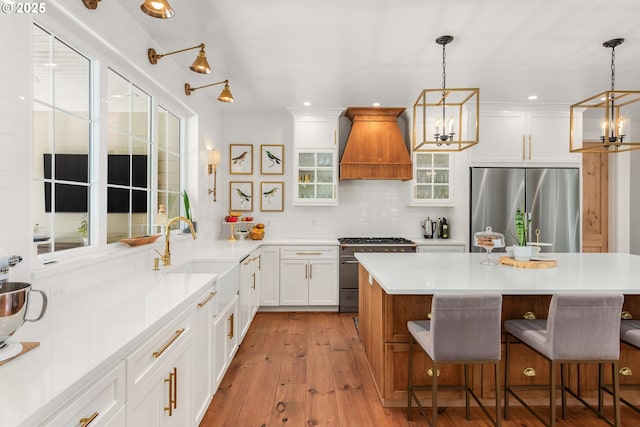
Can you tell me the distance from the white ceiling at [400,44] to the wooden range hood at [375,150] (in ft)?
1.94

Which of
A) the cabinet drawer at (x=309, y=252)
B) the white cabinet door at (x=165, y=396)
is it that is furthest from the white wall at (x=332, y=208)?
the white cabinet door at (x=165, y=396)

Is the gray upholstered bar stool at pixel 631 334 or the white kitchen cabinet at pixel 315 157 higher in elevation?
the white kitchen cabinet at pixel 315 157

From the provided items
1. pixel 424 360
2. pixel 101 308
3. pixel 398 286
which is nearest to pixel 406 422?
pixel 424 360

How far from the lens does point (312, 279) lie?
457 centimetres

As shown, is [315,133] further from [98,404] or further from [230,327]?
[98,404]

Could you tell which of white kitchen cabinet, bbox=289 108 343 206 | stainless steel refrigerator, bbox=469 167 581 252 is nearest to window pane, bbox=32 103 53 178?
white kitchen cabinet, bbox=289 108 343 206

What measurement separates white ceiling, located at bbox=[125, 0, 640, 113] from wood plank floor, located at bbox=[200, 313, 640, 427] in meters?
2.70

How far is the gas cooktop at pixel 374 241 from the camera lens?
15.2ft

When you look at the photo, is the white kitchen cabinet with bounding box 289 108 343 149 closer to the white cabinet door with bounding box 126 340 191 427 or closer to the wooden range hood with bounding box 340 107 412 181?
the wooden range hood with bounding box 340 107 412 181

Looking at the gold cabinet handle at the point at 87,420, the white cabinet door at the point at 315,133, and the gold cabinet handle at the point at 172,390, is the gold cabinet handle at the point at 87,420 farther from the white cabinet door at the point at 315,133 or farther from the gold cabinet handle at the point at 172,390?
the white cabinet door at the point at 315,133

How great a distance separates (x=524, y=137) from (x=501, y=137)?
0.96 feet

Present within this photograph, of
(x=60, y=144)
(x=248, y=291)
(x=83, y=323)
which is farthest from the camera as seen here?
(x=248, y=291)

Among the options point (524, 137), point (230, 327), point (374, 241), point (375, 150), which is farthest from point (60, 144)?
point (524, 137)

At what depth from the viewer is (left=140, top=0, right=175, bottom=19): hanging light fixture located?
66.1 inches
